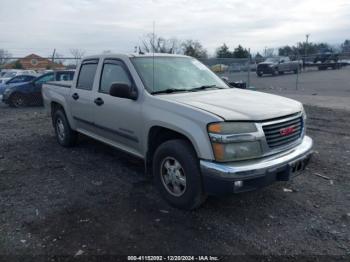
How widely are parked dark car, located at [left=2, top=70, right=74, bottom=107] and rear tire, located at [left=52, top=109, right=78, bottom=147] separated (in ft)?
25.0

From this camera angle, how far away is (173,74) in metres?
4.93

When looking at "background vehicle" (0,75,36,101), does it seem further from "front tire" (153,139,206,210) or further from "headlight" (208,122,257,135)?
"headlight" (208,122,257,135)

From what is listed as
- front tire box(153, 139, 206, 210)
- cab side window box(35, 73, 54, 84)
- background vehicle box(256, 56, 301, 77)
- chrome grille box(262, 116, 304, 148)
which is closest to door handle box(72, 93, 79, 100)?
front tire box(153, 139, 206, 210)

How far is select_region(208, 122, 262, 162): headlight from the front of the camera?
11.4 feet

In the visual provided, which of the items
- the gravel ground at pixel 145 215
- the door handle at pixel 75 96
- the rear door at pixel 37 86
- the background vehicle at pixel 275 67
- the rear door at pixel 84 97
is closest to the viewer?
the gravel ground at pixel 145 215

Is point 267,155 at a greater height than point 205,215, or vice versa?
point 267,155

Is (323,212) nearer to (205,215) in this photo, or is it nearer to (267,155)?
(267,155)

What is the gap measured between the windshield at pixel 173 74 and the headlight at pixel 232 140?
1328 millimetres

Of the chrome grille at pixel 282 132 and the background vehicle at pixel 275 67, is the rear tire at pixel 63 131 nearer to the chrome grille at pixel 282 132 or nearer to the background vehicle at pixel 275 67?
the chrome grille at pixel 282 132

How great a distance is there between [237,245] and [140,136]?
190 cm

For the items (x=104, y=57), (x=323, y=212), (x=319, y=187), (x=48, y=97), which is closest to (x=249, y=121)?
(x=323, y=212)

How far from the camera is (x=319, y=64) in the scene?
36.7 meters

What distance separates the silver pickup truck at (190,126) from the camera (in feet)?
11.5

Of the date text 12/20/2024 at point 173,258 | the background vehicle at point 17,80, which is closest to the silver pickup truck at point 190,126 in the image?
the date text 12/20/2024 at point 173,258
